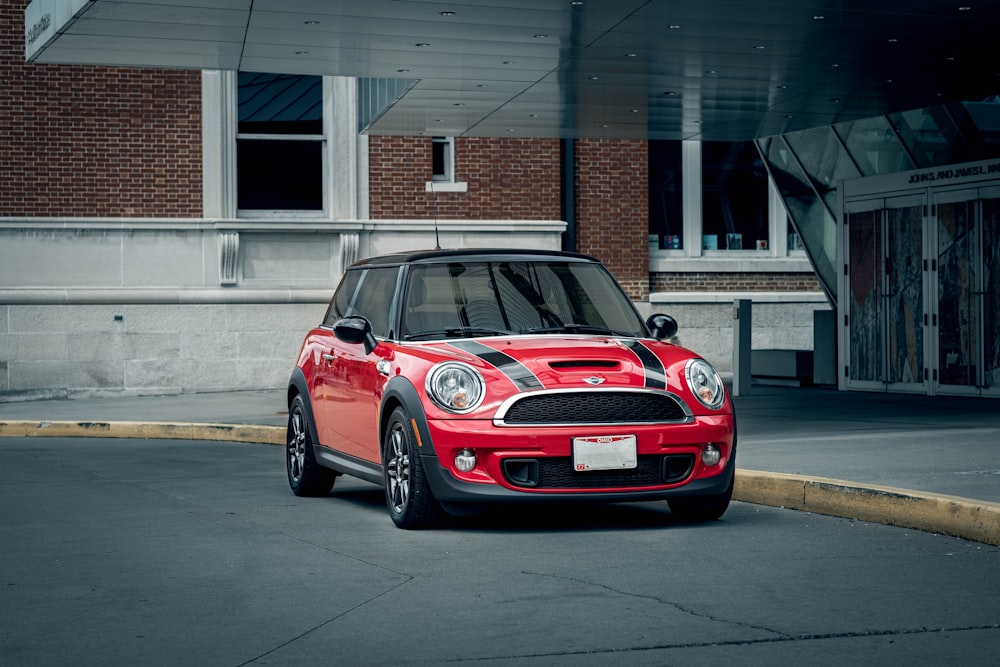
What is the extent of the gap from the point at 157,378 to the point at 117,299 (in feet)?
4.06

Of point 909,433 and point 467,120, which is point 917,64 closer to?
point 909,433

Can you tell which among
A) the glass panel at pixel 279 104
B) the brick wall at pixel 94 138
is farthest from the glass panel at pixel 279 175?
the brick wall at pixel 94 138

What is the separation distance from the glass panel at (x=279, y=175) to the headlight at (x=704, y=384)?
591 inches

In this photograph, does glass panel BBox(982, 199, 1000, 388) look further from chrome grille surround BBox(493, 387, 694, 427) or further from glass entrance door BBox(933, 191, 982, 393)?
chrome grille surround BBox(493, 387, 694, 427)

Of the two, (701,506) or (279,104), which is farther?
(279,104)

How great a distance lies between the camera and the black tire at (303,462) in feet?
34.5

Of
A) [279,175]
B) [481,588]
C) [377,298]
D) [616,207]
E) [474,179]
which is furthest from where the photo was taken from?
[616,207]

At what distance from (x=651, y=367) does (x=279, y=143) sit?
15358 millimetres

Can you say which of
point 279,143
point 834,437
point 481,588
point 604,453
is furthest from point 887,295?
point 481,588

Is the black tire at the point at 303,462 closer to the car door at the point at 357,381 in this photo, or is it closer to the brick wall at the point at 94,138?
the car door at the point at 357,381

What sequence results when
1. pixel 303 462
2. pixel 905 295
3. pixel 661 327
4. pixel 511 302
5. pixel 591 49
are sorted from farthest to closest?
pixel 905 295, pixel 591 49, pixel 303 462, pixel 661 327, pixel 511 302

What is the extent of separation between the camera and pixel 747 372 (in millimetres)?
19547

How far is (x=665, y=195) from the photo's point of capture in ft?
81.5

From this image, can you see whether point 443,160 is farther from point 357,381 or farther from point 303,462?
point 357,381
